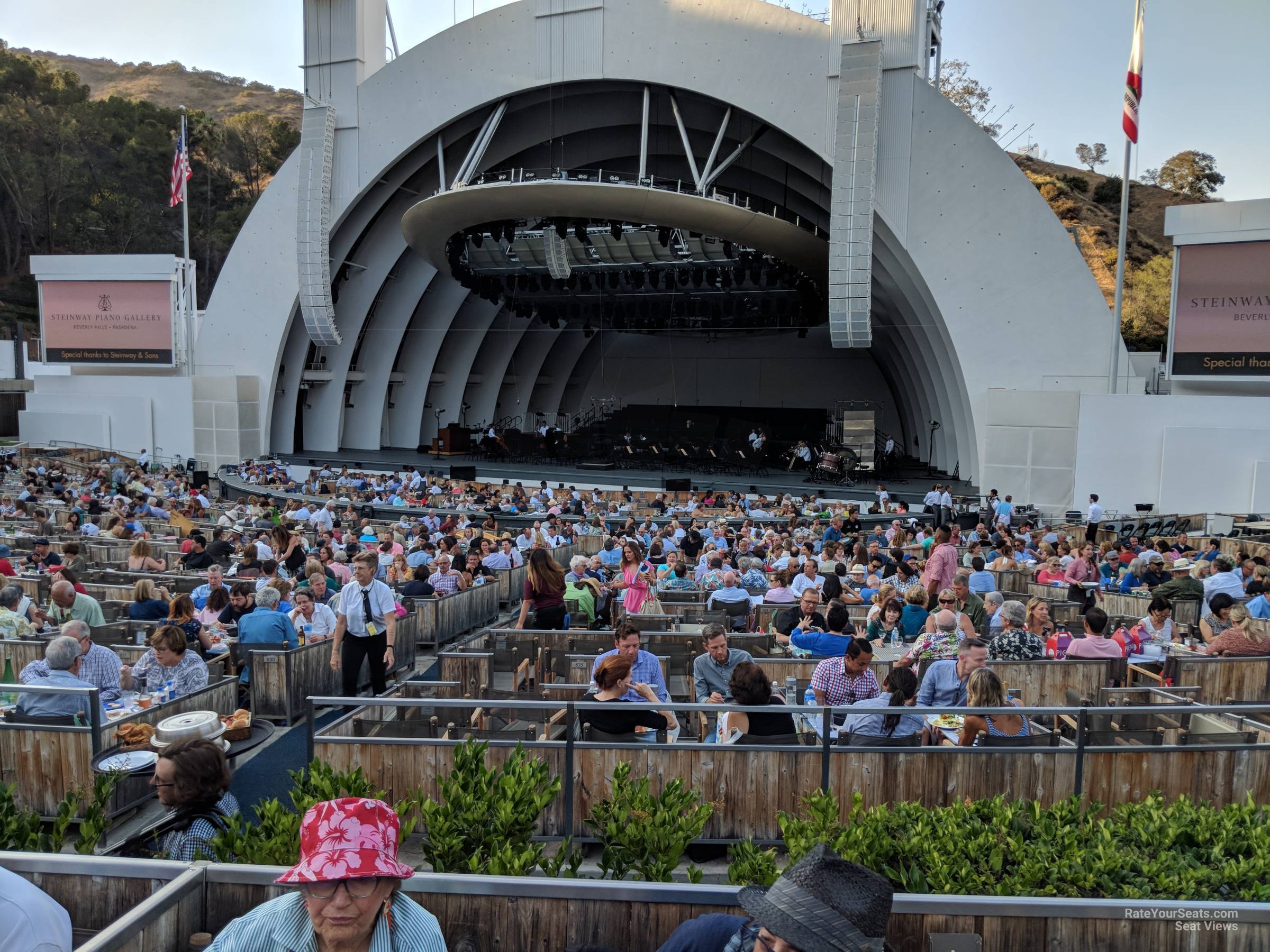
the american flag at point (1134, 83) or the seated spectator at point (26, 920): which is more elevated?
the american flag at point (1134, 83)

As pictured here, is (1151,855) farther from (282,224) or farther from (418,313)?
(418,313)

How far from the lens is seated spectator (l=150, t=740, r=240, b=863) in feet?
10.6

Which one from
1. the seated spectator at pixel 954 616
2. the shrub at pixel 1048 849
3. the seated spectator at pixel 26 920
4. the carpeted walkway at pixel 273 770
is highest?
the seated spectator at pixel 26 920

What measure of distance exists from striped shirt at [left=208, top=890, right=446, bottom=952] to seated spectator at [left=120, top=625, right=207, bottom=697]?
438 cm

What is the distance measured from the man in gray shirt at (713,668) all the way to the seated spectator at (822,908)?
3808 mm

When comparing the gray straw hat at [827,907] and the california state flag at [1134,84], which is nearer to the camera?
the gray straw hat at [827,907]

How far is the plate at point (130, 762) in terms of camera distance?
4871 millimetres

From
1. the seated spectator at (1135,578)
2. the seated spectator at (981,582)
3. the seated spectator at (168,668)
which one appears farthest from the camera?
the seated spectator at (1135,578)

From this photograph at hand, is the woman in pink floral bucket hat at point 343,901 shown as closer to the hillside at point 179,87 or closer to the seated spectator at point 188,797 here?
the seated spectator at point 188,797

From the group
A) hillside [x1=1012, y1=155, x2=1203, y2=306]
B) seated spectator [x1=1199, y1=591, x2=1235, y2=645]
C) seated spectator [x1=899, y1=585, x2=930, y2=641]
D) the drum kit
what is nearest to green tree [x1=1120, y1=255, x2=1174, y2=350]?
hillside [x1=1012, y1=155, x2=1203, y2=306]

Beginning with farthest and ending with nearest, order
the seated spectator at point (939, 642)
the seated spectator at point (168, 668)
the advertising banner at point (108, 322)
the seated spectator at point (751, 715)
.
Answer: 1. the advertising banner at point (108, 322)
2. the seated spectator at point (939, 642)
3. the seated spectator at point (168, 668)
4. the seated spectator at point (751, 715)

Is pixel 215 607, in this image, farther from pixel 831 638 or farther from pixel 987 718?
pixel 987 718

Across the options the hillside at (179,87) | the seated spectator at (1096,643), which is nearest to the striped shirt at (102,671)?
the seated spectator at (1096,643)

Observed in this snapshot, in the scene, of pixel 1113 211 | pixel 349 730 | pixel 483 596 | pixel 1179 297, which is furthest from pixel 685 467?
pixel 1113 211
